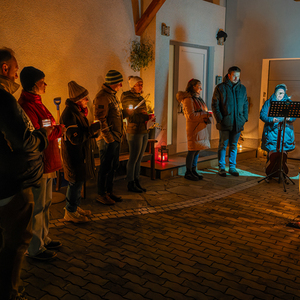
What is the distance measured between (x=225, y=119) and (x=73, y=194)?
3947 millimetres

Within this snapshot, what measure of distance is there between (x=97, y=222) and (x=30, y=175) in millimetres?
2158

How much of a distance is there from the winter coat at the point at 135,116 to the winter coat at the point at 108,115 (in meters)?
0.45

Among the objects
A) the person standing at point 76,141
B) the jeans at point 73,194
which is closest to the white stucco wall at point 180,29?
the person standing at point 76,141

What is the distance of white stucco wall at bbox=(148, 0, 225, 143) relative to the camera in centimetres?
748

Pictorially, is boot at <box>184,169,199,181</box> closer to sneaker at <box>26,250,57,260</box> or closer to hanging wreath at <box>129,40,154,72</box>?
hanging wreath at <box>129,40,154,72</box>

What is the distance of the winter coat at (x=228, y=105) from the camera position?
6.86 m

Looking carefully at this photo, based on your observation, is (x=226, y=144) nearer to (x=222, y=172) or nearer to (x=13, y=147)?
(x=222, y=172)

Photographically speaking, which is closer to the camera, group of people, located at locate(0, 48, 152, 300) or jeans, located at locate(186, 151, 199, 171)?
group of people, located at locate(0, 48, 152, 300)

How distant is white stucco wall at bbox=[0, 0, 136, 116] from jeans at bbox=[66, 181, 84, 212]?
Result: 2.13 meters

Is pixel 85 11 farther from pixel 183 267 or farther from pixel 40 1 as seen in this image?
pixel 183 267

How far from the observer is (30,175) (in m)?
2.41

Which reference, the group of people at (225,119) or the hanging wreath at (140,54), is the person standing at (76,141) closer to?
the group of people at (225,119)

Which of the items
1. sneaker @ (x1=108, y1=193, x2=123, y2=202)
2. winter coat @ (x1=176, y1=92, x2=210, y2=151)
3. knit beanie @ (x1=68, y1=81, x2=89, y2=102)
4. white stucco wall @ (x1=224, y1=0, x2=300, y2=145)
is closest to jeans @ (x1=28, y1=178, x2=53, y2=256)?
knit beanie @ (x1=68, y1=81, x2=89, y2=102)

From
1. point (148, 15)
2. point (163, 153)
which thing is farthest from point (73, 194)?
point (148, 15)
